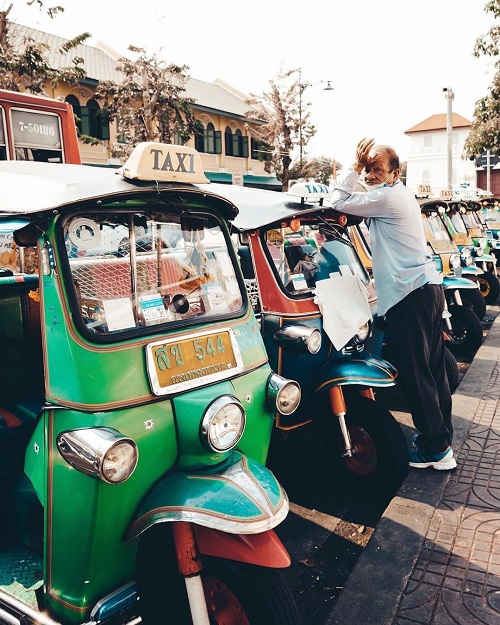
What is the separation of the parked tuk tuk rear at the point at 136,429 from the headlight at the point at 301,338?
3.75 ft

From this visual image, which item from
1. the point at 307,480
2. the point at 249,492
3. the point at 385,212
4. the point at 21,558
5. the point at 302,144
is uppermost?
the point at 302,144

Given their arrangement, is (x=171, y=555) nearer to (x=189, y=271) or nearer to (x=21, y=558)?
(x=21, y=558)

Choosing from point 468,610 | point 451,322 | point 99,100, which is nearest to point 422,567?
point 468,610

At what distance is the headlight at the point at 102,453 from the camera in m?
2.16

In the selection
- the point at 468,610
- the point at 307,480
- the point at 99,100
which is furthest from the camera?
the point at 99,100

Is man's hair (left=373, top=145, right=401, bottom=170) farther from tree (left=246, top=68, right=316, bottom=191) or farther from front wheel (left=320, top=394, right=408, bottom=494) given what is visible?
tree (left=246, top=68, right=316, bottom=191)

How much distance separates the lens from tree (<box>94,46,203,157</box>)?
22.8m

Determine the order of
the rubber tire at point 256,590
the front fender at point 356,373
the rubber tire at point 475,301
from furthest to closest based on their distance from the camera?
1. the rubber tire at point 475,301
2. the front fender at point 356,373
3. the rubber tire at point 256,590

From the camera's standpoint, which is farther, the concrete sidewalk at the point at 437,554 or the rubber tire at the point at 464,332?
the rubber tire at the point at 464,332

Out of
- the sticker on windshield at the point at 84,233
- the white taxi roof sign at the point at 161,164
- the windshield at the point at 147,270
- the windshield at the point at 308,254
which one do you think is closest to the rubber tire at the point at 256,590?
the windshield at the point at 147,270

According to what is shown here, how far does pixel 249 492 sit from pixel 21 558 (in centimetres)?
135

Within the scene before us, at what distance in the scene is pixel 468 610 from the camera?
2.86 m

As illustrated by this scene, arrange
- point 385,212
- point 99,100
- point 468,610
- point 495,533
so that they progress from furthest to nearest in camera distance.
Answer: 1. point 99,100
2. point 385,212
3. point 495,533
4. point 468,610

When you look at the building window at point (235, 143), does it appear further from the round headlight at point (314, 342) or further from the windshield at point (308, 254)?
the round headlight at point (314, 342)
